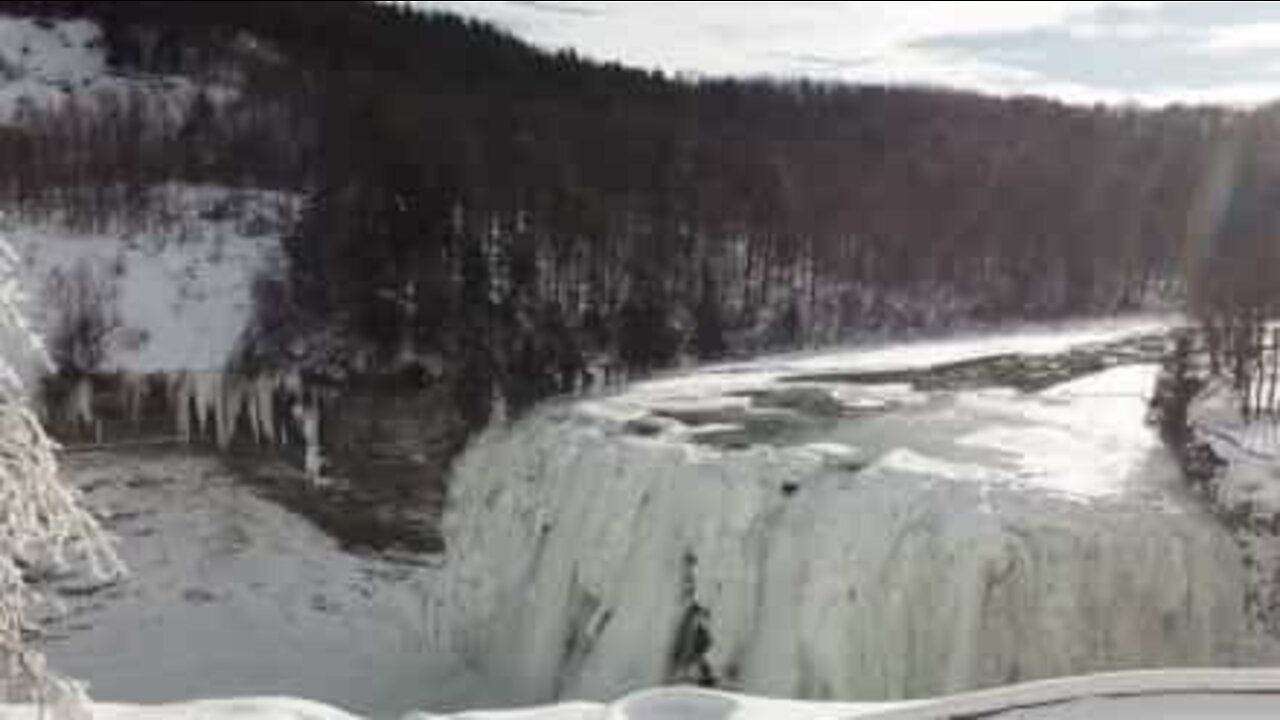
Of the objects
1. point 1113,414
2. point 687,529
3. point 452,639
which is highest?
point 1113,414

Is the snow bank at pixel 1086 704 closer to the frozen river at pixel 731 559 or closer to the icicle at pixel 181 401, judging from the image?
the frozen river at pixel 731 559

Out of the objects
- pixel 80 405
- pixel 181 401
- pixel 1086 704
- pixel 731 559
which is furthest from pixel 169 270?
pixel 1086 704

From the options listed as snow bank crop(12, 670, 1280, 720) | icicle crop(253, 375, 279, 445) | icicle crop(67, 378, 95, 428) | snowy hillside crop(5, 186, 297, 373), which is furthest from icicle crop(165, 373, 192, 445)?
snow bank crop(12, 670, 1280, 720)

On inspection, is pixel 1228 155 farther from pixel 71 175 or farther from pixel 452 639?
pixel 71 175

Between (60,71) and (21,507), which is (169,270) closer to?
(21,507)

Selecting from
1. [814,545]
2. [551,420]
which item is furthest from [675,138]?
[814,545]

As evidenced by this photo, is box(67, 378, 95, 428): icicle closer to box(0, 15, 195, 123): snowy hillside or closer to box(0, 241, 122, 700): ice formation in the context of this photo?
box(0, 241, 122, 700): ice formation
